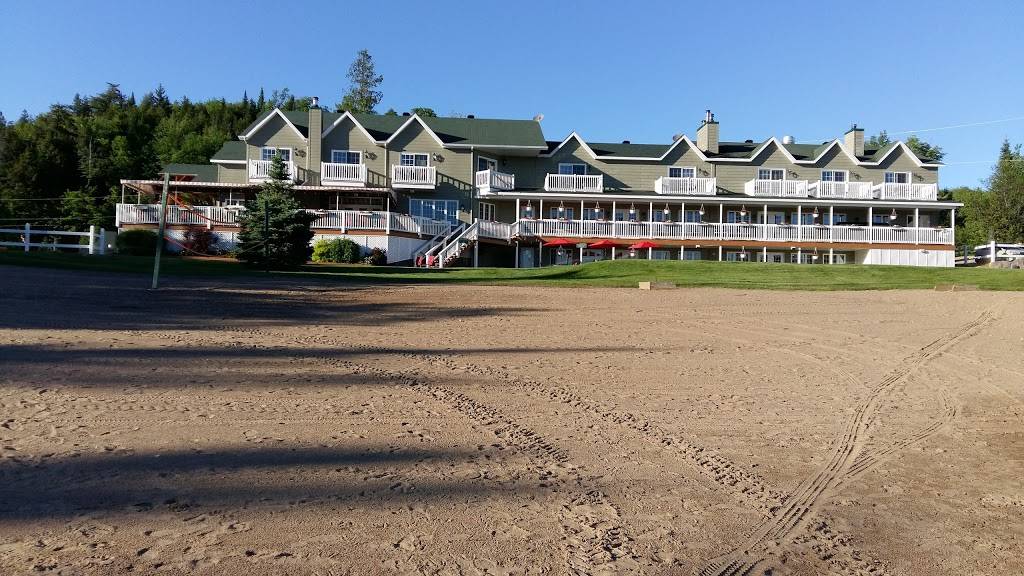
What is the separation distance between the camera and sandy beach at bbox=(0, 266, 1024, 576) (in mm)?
4672

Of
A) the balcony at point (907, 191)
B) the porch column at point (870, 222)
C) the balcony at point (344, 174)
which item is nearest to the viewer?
the balcony at point (344, 174)

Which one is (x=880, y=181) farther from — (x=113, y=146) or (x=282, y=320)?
(x=113, y=146)

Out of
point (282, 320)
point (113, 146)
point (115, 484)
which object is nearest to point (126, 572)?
point (115, 484)

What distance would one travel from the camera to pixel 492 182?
4341cm

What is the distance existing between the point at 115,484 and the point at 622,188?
43792mm

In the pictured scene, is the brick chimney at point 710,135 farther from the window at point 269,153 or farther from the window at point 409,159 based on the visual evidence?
the window at point 269,153

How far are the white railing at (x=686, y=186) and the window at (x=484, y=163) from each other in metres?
10.7

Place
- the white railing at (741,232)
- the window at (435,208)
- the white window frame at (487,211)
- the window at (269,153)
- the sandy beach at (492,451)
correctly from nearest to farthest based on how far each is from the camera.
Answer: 1. the sandy beach at (492,451)
2. the white railing at (741,232)
3. the window at (269,153)
4. the window at (435,208)
5. the white window frame at (487,211)

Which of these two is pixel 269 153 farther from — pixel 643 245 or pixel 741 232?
pixel 741 232

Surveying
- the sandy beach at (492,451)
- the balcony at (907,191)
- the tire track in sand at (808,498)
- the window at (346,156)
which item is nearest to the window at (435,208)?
the window at (346,156)

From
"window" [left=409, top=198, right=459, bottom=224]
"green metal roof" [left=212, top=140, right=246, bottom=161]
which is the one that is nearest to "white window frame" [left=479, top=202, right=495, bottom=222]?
"window" [left=409, top=198, right=459, bottom=224]

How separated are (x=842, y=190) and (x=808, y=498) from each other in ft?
148

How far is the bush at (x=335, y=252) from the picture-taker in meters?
35.8

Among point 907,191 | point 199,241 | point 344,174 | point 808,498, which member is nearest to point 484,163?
point 344,174
